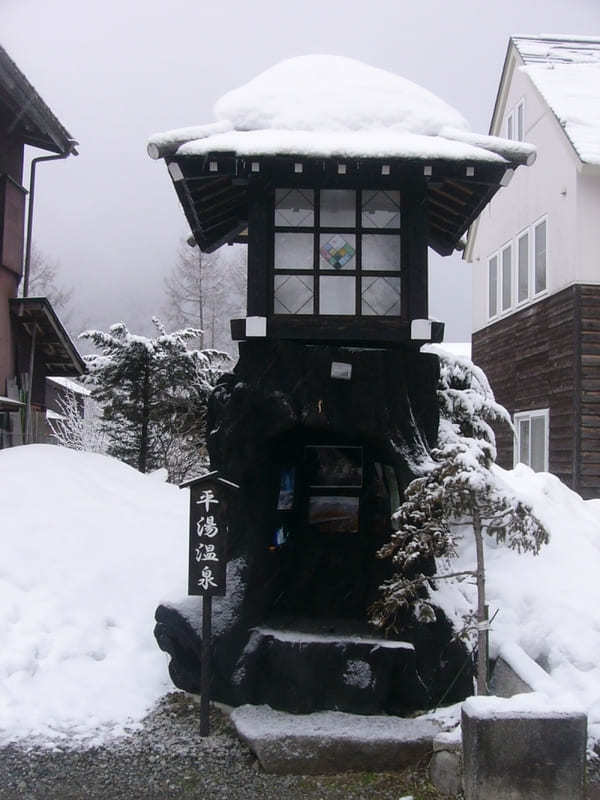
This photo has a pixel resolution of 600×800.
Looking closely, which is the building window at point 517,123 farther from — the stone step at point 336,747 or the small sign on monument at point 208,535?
the stone step at point 336,747

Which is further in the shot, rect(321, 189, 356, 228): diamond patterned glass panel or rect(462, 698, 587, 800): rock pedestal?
rect(321, 189, 356, 228): diamond patterned glass panel

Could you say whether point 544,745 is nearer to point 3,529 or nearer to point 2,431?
point 3,529

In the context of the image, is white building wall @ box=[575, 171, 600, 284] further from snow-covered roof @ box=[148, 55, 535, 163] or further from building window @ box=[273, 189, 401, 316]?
building window @ box=[273, 189, 401, 316]

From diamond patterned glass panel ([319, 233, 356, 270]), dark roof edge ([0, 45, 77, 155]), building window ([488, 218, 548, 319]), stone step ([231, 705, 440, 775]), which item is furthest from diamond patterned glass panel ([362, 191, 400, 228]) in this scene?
dark roof edge ([0, 45, 77, 155])

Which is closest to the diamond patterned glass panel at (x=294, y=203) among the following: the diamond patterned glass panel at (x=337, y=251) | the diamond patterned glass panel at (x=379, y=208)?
the diamond patterned glass panel at (x=337, y=251)

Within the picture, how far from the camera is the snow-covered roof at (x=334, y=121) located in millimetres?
6516

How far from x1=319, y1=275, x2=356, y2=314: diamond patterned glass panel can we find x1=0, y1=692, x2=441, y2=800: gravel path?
4060mm

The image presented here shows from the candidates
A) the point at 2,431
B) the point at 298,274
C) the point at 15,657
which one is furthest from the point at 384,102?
the point at 2,431

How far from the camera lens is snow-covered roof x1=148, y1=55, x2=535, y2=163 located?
6516 mm

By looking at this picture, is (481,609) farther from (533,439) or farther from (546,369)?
(533,439)

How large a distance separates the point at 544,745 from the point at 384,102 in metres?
6.04

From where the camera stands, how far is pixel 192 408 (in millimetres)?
15367

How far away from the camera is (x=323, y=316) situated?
7012 mm

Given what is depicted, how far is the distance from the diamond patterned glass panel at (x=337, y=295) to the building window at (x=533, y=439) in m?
8.41
